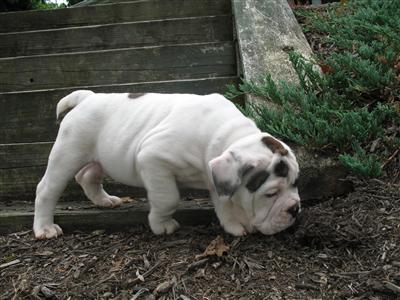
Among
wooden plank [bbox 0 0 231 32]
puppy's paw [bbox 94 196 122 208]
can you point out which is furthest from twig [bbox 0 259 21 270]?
wooden plank [bbox 0 0 231 32]

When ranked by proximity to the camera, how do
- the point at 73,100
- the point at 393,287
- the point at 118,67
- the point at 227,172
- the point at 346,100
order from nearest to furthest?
the point at 393,287, the point at 227,172, the point at 73,100, the point at 346,100, the point at 118,67

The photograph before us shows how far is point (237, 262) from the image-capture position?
2.66 metres

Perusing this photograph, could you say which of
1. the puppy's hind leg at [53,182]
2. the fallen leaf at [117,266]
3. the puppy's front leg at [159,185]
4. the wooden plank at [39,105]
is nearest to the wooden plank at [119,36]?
the wooden plank at [39,105]

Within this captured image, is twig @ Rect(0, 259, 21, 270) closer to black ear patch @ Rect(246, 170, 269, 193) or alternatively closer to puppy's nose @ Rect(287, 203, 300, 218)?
black ear patch @ Rect(246, 170, 269, 193)

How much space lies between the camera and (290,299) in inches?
92.5

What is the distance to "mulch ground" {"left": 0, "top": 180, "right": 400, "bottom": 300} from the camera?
245 centimetres

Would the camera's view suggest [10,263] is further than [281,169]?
Yes

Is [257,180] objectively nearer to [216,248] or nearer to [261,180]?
[261,180]

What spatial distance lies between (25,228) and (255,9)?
9.97 ft

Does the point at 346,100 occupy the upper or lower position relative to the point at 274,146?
lower

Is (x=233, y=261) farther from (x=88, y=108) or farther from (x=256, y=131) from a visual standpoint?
(x=88, y=108)

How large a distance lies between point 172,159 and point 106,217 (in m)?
0.72

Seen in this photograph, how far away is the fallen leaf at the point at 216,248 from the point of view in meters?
2.72

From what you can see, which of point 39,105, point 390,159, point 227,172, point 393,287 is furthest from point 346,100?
point 39,105
